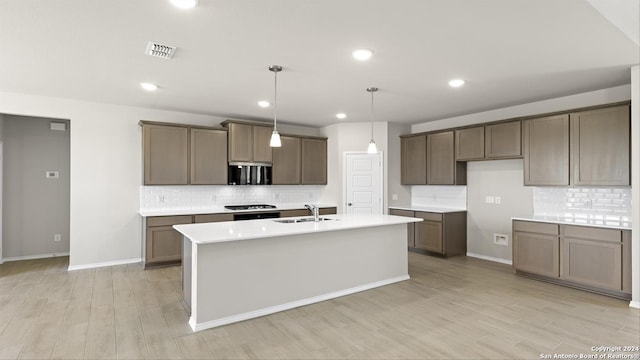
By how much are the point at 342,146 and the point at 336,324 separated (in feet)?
13.8

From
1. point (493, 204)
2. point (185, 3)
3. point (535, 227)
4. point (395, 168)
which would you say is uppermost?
point (185, 3)

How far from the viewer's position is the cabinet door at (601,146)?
3963mm

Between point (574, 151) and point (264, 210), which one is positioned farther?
point (264, 210)

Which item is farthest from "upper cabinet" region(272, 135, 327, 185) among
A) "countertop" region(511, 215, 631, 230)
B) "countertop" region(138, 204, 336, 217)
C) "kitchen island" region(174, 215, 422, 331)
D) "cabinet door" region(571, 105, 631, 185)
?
"cabinet door" region(571, 105, 631, 185)

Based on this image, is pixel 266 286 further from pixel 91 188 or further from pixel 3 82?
pixel 3 82

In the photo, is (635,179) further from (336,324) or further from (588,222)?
(336,324)

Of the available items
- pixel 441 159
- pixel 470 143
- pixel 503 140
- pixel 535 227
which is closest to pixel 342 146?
pixel 441 159

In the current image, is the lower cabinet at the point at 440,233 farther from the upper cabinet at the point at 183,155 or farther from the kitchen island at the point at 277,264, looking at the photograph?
the upper cabinet at the point at 183,155

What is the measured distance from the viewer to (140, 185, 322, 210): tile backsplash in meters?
5.63

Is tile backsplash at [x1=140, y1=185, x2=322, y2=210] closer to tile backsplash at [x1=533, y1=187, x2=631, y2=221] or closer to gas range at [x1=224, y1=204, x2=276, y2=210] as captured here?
gas range at [x1=224, y1=204, x2=276, y2=210]

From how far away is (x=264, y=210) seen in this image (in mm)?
5957

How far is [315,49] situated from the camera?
3.08m

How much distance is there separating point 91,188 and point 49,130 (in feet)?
5.01

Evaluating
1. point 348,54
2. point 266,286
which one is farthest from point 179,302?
point 348,54
